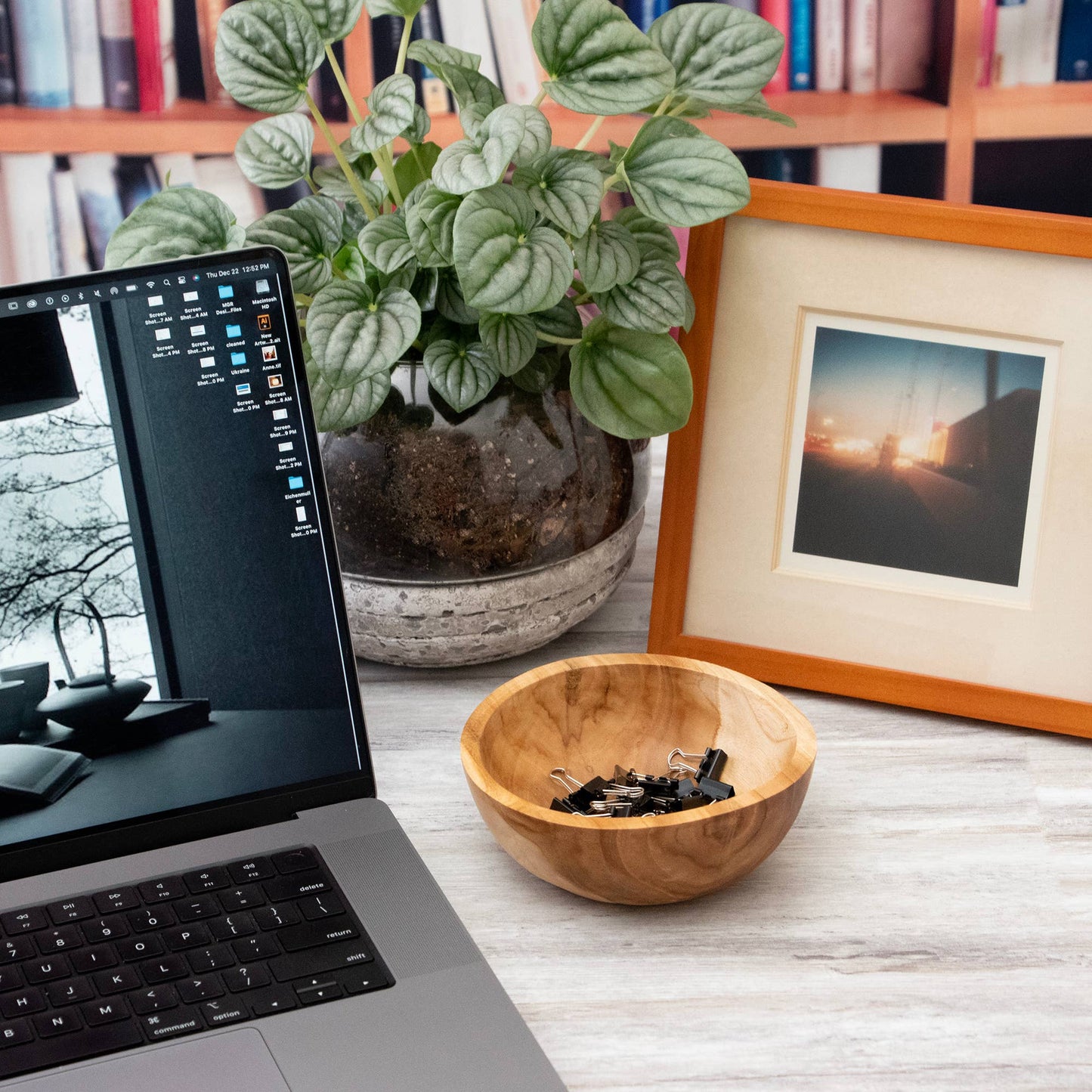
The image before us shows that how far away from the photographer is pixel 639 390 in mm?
726

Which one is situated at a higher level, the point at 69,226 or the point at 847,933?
the point at 69,226

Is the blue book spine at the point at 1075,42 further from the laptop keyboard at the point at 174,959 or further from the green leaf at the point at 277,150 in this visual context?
the laptop keyboard at the point at 174,959

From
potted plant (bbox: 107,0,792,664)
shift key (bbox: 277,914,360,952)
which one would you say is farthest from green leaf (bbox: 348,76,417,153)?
shift key (bbox: 277,914,360,952)

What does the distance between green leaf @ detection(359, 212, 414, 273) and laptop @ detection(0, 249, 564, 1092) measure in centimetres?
7

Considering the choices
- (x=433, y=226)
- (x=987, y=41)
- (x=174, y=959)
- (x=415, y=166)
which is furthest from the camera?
(x=987, y=41)

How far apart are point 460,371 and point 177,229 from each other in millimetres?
191

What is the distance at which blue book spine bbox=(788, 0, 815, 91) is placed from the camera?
1.63 meters

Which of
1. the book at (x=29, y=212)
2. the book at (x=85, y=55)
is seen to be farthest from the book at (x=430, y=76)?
the book at (x=29, y=212)

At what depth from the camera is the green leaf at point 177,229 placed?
0.71 m

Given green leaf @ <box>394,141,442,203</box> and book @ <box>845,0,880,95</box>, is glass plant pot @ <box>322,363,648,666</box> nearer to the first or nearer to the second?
green leaf @ <box>394,141,442,203</box>

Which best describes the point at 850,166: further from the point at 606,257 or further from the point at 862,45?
the point at 606,257

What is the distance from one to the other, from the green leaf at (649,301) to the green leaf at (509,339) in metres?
0.05

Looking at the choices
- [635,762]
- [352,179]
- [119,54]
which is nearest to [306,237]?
[352,179]

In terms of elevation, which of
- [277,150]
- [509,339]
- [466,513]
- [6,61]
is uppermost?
[6,61]
